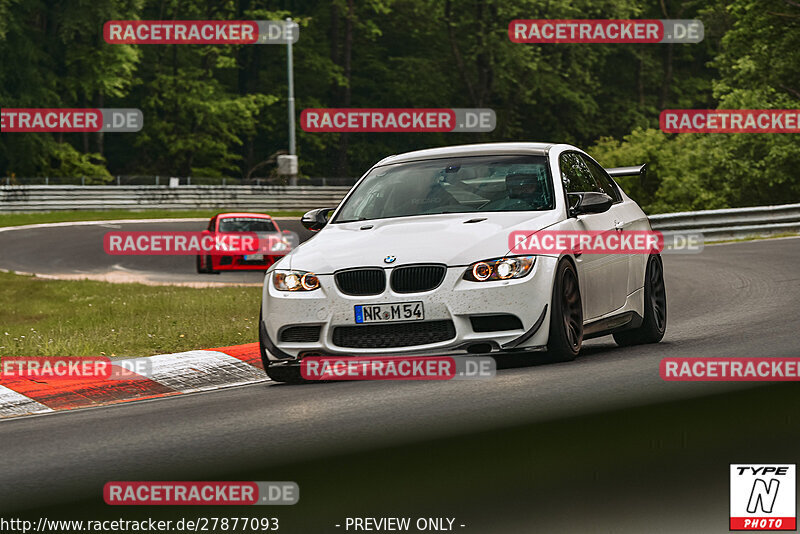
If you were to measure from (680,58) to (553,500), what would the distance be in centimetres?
7087

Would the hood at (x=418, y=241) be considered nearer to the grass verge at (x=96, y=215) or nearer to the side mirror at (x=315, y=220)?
the side mirror at (x=315, y=220)

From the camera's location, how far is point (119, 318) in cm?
1474

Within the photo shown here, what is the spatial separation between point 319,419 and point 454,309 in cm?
137

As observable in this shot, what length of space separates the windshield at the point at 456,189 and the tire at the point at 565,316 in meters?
0.69

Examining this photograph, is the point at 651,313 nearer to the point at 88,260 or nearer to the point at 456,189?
the point at 456,189

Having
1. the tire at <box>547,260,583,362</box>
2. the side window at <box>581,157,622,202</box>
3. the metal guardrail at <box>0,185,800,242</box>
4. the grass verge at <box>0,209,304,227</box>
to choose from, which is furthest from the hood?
the metal guardrail at <box>0,185,800,242</box>

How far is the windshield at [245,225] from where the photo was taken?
2767 centimetres

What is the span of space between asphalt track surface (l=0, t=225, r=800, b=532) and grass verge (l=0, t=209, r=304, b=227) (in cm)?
3766

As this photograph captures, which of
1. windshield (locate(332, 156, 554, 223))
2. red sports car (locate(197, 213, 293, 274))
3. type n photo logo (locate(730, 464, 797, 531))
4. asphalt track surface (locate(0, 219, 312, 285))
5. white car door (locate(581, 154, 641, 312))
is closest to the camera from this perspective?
type n photo logo (locate(730, 464, 797, 531))

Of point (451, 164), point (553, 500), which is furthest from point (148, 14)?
point (553, 500)

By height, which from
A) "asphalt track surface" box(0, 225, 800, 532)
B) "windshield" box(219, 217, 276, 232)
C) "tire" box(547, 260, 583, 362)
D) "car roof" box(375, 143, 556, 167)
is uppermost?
"windshield" box(219, 217, 276, 232)

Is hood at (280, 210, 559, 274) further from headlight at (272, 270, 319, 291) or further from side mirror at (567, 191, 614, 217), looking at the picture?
side mirror at (567, 191, 614, 217)

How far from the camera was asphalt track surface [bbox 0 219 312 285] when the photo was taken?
25494mm

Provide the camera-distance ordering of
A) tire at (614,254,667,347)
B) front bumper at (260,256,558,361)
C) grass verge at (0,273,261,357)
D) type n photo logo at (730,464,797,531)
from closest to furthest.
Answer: type n photo logo at (730,464,797,531) → front bumper at (260,256,558,361) → tire at (614,254,667,347) → grass verge at (0,273,261,357)
